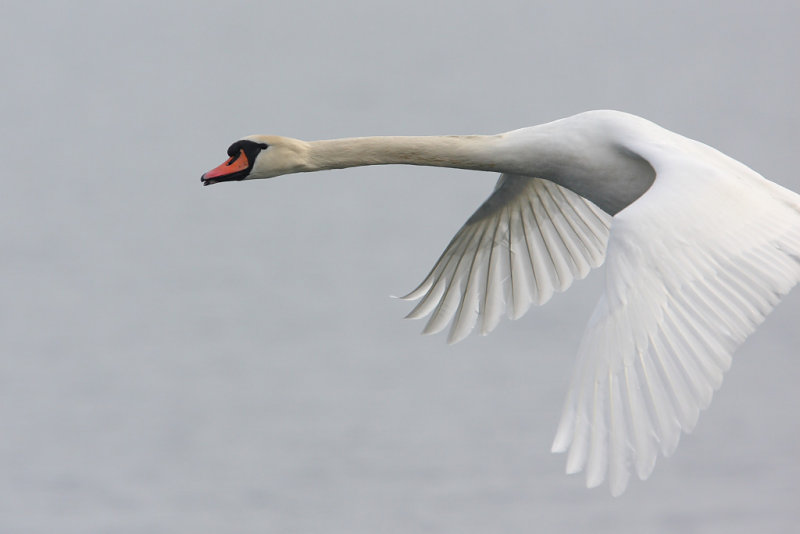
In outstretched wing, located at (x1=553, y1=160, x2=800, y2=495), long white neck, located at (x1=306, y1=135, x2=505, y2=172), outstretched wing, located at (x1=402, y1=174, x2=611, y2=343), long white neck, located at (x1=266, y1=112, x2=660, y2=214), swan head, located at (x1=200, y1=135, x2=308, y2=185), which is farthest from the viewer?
outstretched wing, located at (x1=402, y1=174, x2=611, y2=343)

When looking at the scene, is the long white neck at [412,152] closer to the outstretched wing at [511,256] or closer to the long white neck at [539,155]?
the long white neck at [539,155]

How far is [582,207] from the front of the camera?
35.1ft

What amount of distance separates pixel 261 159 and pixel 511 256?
2.06 metres

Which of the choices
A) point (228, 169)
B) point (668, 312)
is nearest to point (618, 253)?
point (668, 312)

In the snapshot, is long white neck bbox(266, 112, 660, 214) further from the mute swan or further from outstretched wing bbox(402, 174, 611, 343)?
outstretched wing bbox(402, 174, 611, 343)

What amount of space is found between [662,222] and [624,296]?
1.56 feet

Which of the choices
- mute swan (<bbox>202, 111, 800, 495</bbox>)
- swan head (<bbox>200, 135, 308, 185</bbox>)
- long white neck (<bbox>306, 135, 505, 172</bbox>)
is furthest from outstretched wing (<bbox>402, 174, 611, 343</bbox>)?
swan head (<bbox>200, 135, 308, 185</bbox>)

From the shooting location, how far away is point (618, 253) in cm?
725

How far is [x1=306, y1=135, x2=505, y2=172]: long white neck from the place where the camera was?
9.09 metres

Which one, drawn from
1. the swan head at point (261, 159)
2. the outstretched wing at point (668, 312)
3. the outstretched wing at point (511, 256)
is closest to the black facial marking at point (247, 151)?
the swan head at point (261, 159)

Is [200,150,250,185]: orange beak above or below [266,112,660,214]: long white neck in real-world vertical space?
above

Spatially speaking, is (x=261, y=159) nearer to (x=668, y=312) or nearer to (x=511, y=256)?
(x=511, y=256)

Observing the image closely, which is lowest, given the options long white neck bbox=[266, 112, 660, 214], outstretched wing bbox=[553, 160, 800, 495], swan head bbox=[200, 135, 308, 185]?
outstretched wing bbox=[553, 160, 800, 495]

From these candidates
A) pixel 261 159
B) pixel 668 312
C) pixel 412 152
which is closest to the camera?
pixel 668 312
